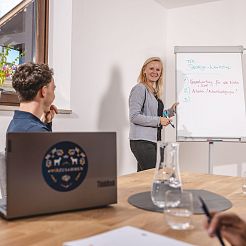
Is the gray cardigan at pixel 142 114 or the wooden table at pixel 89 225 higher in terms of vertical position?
the gray cardigan at pixel 142 114

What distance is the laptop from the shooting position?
89 centimetres

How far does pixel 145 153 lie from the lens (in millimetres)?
2883

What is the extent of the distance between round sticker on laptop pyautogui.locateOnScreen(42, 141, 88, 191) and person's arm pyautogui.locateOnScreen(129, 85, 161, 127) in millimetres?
1884

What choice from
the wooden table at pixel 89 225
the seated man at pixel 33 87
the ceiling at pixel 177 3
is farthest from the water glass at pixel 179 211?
the ceiling at pixel 177 3

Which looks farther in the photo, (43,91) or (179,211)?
(43,91)

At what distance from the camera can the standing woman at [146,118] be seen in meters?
2.87

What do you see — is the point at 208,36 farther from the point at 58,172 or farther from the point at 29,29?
the point at 58,172

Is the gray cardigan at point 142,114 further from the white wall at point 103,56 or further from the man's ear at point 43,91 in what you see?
the man's ear at point 43,91

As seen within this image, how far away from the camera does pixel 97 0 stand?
3.12 meters

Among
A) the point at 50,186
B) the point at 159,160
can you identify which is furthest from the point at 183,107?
the point at 50,186

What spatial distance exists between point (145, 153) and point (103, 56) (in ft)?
3.36

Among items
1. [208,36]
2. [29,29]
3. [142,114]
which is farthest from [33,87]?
[208,36]

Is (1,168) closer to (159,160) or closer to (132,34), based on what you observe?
(159,160)

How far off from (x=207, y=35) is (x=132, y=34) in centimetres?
103
